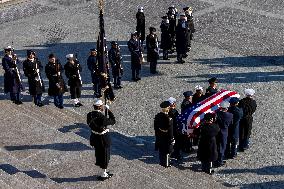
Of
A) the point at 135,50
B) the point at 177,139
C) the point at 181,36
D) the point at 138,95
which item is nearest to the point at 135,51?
the point at 135,50

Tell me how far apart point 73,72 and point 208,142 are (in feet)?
14.8

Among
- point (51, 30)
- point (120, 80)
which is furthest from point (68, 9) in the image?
point (120, 80)

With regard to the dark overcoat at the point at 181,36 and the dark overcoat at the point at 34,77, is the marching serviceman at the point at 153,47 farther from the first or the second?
the dark overcoat at the point at 34,77

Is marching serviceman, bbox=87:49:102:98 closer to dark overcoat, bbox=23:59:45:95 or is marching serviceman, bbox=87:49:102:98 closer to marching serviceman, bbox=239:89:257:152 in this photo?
dark overcoat, bbox=23:59:45:95

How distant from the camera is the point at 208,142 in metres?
10.6

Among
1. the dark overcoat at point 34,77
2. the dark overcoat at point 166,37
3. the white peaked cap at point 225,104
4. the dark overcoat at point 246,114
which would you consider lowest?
the dark overcoat at point 246,114

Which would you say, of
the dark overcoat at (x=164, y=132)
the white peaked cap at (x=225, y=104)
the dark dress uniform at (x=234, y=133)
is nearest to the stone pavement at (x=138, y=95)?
the dark dress uniform at (x=234, y=133)

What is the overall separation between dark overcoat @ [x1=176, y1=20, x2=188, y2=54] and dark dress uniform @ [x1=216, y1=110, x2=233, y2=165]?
210 inches

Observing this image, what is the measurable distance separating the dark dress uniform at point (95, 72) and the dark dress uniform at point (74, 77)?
16.3 inches

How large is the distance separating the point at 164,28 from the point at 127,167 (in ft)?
22.5

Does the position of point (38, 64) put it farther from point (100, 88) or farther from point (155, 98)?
point (155, 98)

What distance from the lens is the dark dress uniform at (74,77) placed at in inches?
534

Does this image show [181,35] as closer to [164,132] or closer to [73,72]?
[73,72]

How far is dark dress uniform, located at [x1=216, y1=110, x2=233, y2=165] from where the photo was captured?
427 inches
